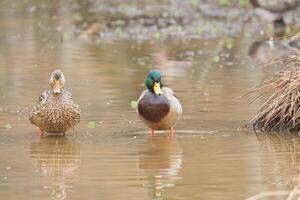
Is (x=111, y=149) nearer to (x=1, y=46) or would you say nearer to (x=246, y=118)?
(x=246, y=118)

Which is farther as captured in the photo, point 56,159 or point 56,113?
point 56,113

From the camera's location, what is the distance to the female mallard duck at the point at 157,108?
11.4m

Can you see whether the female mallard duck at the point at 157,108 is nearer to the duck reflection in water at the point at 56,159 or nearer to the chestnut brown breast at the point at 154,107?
the chestnut brown breast at the point at 154,107

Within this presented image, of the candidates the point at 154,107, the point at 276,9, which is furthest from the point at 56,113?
the point at 276,9

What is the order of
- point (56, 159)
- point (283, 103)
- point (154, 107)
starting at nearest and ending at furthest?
point (56, 159) → point (283, 103) → point (154, 107)

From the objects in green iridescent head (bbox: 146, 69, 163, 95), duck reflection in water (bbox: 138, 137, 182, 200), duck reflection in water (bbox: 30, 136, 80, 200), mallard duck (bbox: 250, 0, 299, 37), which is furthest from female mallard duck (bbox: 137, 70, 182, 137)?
mallard duck (bbox: 250, 0, 299, 37)

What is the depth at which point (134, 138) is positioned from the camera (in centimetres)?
1141

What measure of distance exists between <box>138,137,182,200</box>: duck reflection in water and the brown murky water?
0.04 ft

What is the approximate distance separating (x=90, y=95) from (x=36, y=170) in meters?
4.94

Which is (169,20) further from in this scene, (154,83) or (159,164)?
(159,164)

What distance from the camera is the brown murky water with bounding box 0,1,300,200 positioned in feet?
28.9

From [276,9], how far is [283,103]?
11.4m

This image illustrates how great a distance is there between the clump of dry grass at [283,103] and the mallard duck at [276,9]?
10526 millimetres

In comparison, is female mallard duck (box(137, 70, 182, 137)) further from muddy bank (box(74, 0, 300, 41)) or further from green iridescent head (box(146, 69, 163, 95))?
muddy bank (box(74, 0, 300, 41))
